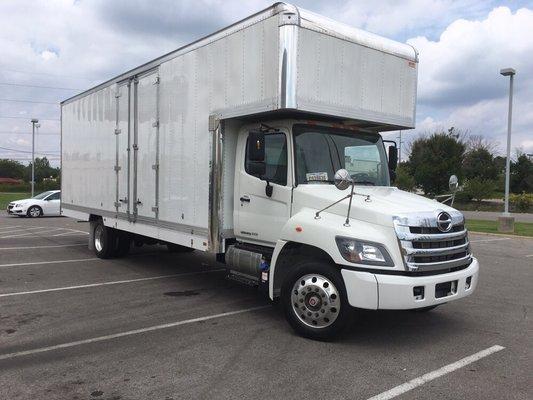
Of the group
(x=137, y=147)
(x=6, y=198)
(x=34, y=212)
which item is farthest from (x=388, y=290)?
(x=6, y=198)

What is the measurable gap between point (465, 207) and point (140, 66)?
3804 centimetres

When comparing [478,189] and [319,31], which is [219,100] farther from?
[478,189]

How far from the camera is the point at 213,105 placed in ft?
22.5

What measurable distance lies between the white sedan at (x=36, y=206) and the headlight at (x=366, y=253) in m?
21.9

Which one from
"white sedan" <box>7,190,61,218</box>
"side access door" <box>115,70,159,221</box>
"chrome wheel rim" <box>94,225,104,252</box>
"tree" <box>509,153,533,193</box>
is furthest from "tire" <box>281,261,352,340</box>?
"tree" <box>509,153,533,193</box>

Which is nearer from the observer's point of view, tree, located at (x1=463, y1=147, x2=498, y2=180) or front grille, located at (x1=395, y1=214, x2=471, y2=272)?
front grille, located at (x1=395, y1=214, x2=471, y2=272)

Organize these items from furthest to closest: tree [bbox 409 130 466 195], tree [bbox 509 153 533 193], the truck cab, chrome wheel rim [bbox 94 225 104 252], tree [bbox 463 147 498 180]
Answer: tree [bbox 509 153 533 193] < tree [bbox 463 147 498 180] < tree [bbox 409 130 466 195] < chrome wheel rim [bbox 94 225 104 252] < the truck cab

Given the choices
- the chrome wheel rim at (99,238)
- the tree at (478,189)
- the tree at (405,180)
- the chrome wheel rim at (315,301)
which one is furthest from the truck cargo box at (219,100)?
the tree at (478,189)

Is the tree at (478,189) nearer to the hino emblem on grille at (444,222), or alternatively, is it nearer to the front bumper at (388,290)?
the hino emblem on grille at (444,222)

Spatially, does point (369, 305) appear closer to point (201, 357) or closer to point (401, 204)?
point (401, 204)

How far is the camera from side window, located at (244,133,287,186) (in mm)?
6086

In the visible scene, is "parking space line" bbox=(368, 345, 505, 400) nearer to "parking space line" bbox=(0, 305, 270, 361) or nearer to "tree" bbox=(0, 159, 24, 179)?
A: "parking space line" bbox=(0, 305, 270, 361)

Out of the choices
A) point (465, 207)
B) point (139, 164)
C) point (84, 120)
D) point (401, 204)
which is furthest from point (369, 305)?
point (465, 207)

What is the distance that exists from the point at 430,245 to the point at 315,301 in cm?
134
